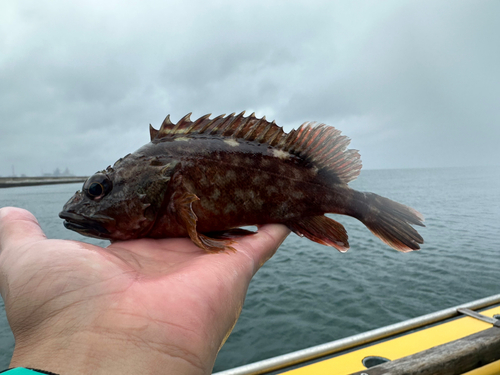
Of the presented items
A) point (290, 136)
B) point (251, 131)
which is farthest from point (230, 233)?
point (290, 136)

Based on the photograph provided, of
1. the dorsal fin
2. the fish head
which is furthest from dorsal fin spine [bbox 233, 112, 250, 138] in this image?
the fish head

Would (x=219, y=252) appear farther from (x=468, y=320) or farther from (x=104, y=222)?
(x=468, y=320)

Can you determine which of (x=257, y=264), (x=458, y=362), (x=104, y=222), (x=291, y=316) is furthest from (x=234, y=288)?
(x=291, y=316)

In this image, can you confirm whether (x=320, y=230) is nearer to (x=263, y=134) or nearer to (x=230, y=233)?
(x=230, y=233)

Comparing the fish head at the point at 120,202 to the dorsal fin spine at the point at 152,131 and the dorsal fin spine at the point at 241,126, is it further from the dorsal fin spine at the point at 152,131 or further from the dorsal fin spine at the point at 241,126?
the dorsal fin spine at the point at 241,126

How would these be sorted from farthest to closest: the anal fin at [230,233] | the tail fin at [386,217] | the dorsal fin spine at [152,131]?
the tail fin at [386,217]
the dorsal fin spine at [152,131]
the anal fin at [230,233]

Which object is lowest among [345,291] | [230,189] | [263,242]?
[345,291]

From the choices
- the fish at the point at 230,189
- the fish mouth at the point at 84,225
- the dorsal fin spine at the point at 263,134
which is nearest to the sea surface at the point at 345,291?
the fish at the point at 230,189

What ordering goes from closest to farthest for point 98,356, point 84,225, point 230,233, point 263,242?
point 98,356 → point 84,225 → point 263,242 → point 230,233
